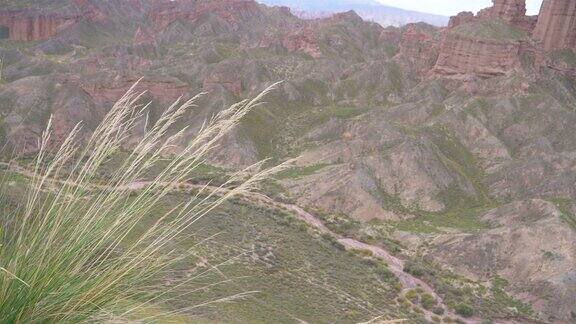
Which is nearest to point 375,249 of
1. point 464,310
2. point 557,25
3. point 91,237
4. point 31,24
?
point 464,310

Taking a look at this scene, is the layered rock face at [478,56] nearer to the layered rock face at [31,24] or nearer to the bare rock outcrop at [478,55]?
the bare rock outcrop at [478,55]

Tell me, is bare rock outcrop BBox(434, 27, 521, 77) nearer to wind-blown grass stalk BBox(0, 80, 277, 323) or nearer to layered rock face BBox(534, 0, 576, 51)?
layered rock face BBox(534, 0, 576, 51)

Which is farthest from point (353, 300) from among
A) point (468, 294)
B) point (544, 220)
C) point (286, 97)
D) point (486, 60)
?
point (486, 60)

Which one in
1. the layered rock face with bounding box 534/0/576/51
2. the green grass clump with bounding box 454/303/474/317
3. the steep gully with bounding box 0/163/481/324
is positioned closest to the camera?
the green grass clump with bounding box 454/303/474/317

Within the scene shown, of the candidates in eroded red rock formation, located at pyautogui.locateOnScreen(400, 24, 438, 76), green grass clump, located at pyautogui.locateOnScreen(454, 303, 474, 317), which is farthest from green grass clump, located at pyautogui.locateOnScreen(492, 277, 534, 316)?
eroded red rock formation, located at pyautogui.locateOnScreen(400, 24, 438, 76)

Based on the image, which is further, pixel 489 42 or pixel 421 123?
pixel 489 42

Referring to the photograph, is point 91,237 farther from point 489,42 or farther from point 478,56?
point 489,42

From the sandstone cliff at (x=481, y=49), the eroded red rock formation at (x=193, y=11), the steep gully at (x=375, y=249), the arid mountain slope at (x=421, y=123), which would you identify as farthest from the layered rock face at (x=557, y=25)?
the eroded red rock formation at (x=193, y=11)
